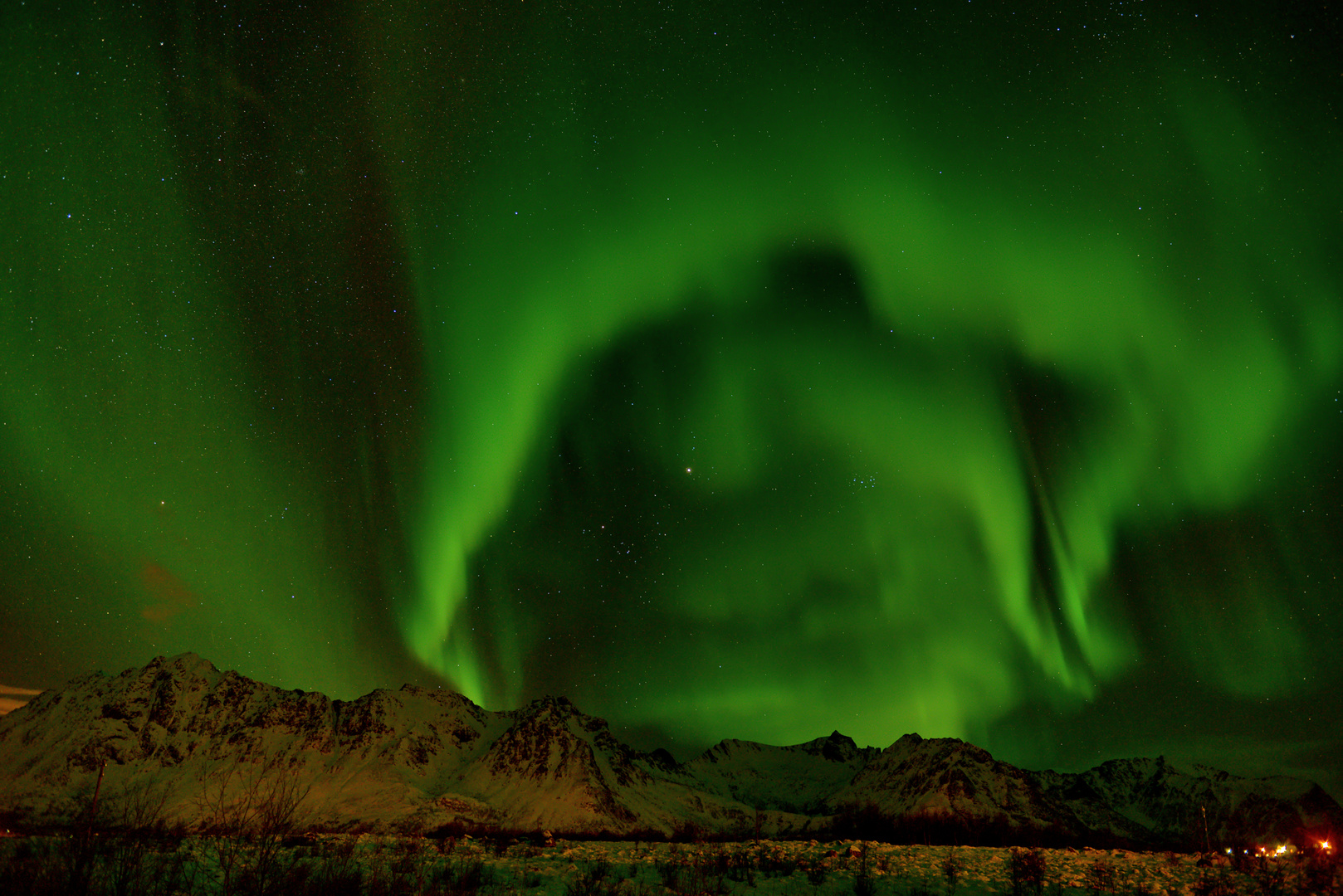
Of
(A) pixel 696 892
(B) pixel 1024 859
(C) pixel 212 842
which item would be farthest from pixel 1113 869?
(C) pixel 212 842

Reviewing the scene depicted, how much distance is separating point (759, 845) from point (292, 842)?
21238 millimetres

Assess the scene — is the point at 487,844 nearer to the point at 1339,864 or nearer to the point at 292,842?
the point at 292,842

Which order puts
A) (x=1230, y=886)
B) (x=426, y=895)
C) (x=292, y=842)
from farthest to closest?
(x=292, y=842), (x=1230, y=886), (x=426, y=895)

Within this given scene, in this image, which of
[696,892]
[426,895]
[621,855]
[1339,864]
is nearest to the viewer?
[426,895]

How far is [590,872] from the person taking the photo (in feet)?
79.6

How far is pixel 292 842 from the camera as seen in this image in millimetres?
34812

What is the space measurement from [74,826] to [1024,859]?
1163 inches

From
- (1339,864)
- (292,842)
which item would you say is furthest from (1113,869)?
(292,842)

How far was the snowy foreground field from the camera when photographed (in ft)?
53.9

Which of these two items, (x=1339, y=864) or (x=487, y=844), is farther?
(x=487, y=844)

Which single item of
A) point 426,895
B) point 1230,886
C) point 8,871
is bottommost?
point 1230,886

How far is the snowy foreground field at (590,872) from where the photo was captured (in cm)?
1644

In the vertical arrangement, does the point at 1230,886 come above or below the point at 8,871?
below

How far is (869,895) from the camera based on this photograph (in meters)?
21.4
